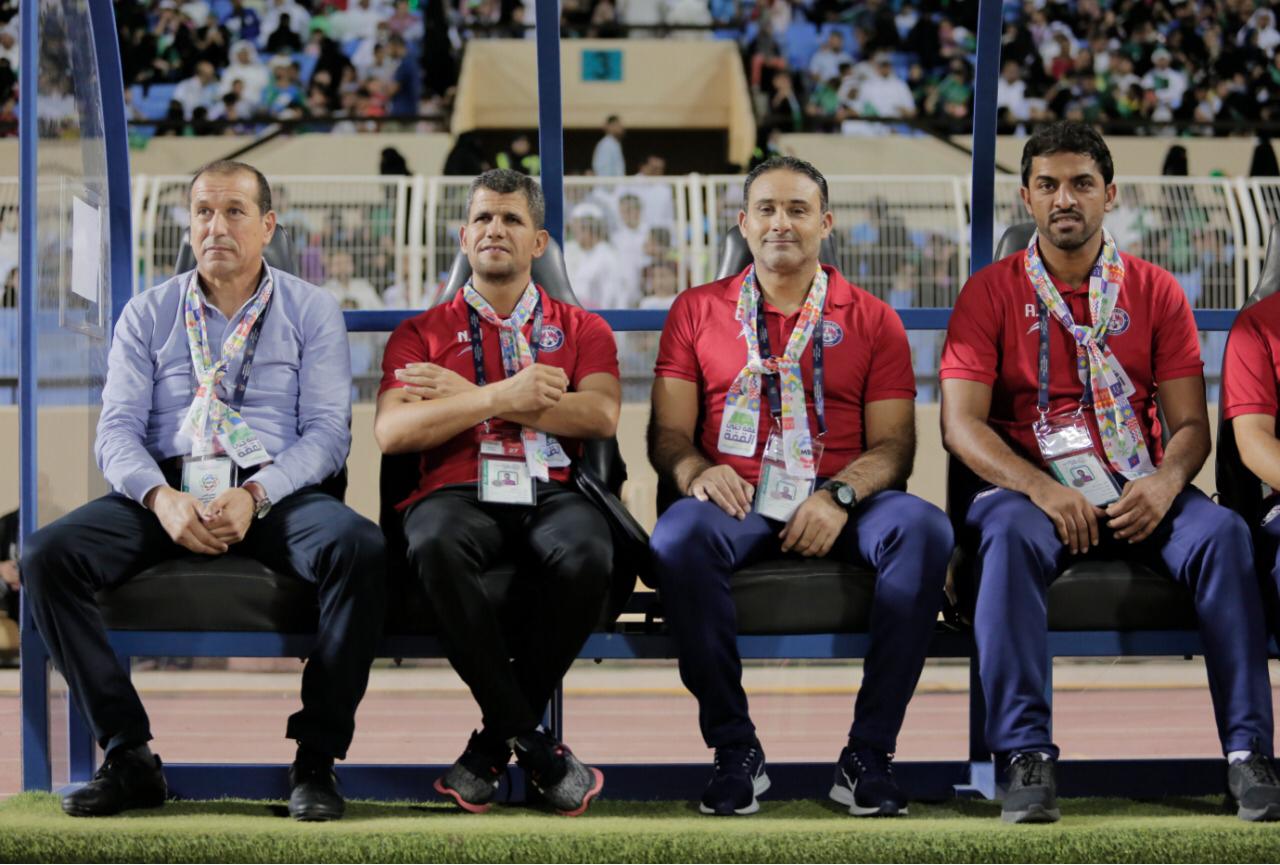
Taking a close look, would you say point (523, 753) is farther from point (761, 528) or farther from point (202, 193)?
point (202, 193)

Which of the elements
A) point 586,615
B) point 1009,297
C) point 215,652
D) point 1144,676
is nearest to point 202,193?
point 215,652

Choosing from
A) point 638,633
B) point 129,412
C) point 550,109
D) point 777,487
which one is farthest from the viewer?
point 550,109

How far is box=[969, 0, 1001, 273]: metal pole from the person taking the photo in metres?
3.64

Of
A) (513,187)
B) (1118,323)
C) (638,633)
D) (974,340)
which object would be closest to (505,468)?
(638,633)

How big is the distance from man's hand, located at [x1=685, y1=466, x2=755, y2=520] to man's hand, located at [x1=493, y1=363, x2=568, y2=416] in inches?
15.2

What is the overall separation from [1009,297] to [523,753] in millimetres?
1561

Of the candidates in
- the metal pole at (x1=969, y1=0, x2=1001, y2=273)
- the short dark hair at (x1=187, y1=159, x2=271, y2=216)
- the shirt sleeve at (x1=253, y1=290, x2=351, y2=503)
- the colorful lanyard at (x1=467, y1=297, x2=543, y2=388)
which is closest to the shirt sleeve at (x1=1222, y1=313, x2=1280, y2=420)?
the metal pole at (x1=969, y1=0, x2=1001, y2=273)

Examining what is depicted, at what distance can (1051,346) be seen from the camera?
133 inches

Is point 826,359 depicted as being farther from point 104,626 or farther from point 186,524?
point 104,626

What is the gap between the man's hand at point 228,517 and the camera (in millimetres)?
3066

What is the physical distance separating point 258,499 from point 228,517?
0.10m

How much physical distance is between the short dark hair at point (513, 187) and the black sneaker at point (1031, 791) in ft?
5.62

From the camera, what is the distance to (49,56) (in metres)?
3.42

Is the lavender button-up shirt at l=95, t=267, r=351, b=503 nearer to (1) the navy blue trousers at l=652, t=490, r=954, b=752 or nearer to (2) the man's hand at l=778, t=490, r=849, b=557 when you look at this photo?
(1) the navy blue trousers at l=652, t=490, r=954, b=752
